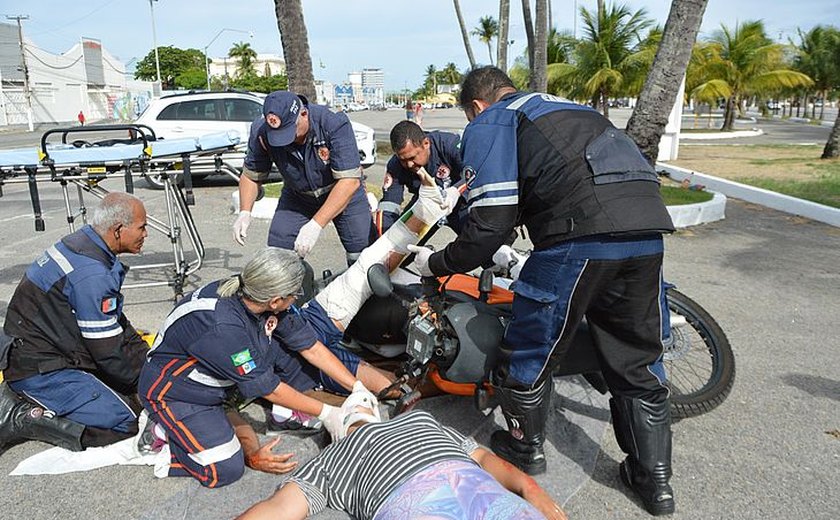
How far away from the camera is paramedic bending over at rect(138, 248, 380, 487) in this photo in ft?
7.73

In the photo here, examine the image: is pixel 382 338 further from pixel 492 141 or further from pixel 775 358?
pixel 775 358

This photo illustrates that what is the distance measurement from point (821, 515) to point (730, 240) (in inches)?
191

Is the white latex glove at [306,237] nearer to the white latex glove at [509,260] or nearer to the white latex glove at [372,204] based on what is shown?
the white latex glove at [372,204]

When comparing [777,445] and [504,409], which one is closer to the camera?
[504,409]

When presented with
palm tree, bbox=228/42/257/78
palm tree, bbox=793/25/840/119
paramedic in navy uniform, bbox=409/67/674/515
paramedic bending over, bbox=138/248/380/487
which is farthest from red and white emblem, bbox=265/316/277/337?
palm tree, bbox=228/42/257/78

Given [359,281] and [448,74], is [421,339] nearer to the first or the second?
[359,281]

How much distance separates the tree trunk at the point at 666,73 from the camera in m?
6.89

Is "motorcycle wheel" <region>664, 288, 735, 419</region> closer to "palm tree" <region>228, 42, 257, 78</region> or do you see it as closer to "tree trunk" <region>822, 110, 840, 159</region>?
"tree trunk" <region>822, 110, 840, 159</region>

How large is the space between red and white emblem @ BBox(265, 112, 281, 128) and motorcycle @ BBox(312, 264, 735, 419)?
108 centimetres

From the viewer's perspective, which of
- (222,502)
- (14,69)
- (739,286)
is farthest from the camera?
(14,69)

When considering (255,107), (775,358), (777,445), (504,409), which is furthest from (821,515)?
(255,107)

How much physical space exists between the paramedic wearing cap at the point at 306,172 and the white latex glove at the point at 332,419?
49.2 inches

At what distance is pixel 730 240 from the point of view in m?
6.61

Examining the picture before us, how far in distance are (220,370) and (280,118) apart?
161cm
